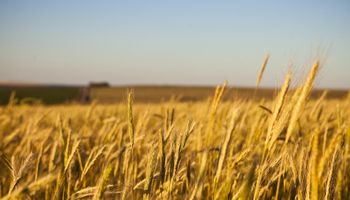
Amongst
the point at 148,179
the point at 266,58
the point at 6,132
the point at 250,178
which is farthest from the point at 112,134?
the point at 6,132

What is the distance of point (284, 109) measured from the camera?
Answer: 44.9 inches

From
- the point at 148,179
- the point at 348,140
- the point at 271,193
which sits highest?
the point at 348,140

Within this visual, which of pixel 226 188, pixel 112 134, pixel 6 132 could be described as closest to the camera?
pixel 226 188

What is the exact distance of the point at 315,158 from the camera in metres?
0.72

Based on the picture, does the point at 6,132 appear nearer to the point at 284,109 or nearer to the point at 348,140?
the point at 284,109

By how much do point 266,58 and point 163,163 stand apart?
0.79m

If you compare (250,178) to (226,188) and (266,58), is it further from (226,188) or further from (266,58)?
(266,58)

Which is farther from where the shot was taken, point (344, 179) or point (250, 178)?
point (344, 179)

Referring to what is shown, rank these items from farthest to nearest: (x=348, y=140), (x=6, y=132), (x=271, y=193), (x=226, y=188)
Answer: (x=6, y=132) < (x=271, y=193) < (x=348, y=140) < (x=226, y=188)

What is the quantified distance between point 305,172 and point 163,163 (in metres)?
0.40

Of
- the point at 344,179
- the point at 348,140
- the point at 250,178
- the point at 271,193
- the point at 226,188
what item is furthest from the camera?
the point at 344,179

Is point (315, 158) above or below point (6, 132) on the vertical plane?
above

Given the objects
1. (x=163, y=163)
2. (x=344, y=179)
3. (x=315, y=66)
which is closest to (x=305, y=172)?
(x=315, y=66)

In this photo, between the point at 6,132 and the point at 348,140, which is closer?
the point at 348,140
